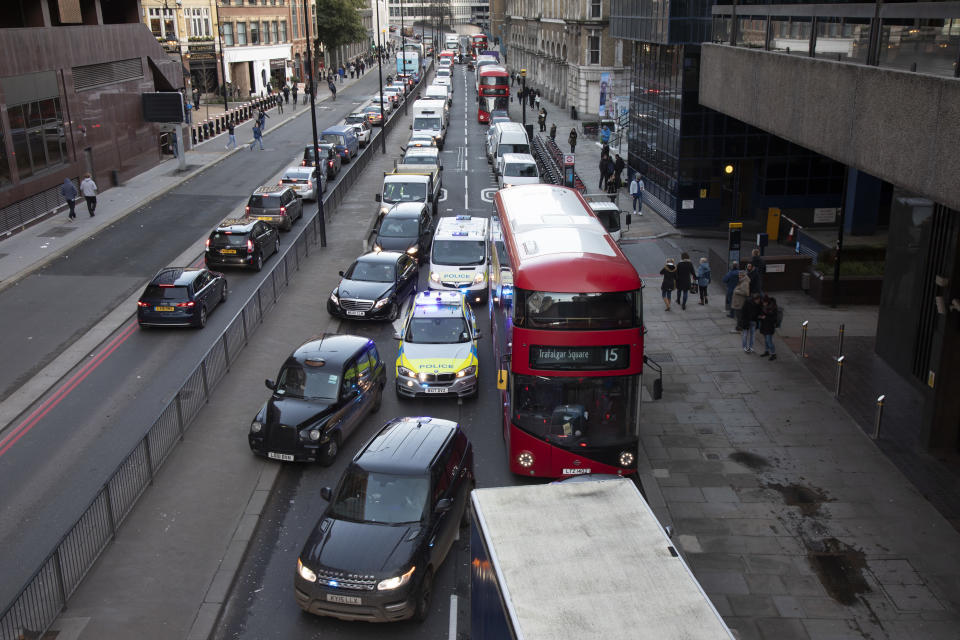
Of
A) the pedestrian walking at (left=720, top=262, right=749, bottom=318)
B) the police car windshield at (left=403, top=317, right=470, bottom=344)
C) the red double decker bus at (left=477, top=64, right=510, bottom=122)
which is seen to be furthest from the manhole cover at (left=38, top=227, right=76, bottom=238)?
the red double decker bus at (left=477, top=64, right=510, bottom=122)

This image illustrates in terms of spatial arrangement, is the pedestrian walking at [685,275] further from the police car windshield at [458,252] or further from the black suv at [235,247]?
the black suv at [235,247]

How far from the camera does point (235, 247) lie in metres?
26.7

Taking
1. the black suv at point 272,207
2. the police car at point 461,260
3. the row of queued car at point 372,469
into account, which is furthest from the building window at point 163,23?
the row of queued car at point 372,469

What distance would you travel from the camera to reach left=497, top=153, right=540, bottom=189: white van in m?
37.1

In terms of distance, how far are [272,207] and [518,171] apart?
1161cm

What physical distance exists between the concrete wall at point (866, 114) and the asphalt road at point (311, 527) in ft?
26.0

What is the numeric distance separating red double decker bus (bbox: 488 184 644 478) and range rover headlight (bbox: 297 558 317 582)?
4.32 metres

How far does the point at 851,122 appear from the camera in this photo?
14742 mm

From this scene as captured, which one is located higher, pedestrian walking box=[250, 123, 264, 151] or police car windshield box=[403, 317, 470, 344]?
pedestrian walking box=[250, 123, 264, 151]

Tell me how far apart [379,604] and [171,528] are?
13.9ft

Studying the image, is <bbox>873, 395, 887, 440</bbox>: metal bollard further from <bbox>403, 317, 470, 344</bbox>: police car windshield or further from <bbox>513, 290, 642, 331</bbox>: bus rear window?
<bbox>403, 317, 470, 344</bbox>: police car windshield

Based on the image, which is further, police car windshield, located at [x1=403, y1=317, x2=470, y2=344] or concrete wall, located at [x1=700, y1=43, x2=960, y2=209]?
police car windshield, located at [x1=403, y1=317, x2=470, y2=344]

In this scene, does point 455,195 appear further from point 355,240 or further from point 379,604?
point 379,604

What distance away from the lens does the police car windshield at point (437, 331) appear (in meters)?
18.4
